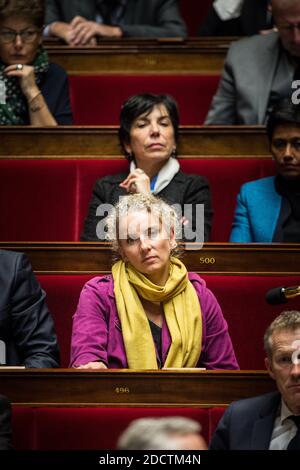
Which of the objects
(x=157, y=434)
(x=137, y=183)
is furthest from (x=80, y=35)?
(x=157, y=434)

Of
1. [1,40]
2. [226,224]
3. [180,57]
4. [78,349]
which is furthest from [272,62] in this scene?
[78,349]

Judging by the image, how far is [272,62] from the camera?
1.47 m

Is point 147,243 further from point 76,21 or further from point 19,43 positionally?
point 76,21

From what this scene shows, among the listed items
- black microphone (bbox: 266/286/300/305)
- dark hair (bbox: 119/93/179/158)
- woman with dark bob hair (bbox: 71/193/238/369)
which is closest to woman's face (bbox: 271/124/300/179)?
dark hair (bbox: 119/93/179/158)

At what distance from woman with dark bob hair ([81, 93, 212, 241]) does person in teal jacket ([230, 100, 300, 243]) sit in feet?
0.15

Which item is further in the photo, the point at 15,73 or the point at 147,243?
the point at 15,73

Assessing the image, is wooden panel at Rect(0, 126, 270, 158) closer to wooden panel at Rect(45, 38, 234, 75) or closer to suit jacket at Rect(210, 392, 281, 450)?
wooden panel at Rect(45, 38, 234, 75)

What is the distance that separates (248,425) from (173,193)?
45 cm

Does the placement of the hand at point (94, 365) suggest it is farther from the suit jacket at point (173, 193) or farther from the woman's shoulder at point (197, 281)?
the suit jacket at point (173, 193)

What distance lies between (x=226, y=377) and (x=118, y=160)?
480mm

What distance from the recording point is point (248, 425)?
2.89 ft

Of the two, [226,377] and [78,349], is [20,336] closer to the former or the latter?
[78,349]

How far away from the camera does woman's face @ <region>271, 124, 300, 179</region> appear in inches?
49.6

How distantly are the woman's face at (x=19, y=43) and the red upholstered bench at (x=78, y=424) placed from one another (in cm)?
63
